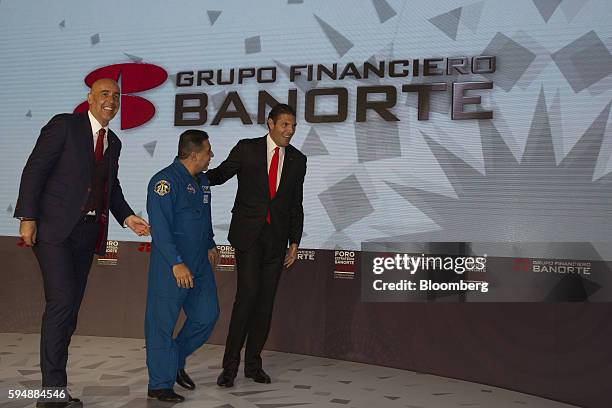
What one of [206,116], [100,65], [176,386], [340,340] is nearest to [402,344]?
[340,340]

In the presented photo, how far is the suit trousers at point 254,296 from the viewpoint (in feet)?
10.8

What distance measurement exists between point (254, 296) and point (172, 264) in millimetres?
661

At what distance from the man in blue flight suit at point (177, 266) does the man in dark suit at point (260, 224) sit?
278 mm

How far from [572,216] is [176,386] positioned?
2.36m

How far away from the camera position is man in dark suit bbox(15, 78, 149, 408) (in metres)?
2.58

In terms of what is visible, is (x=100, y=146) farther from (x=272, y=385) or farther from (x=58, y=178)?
(x=272, y=385)

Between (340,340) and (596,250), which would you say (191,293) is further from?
(596,250)

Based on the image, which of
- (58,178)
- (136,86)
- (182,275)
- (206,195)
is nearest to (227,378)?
(182,275)

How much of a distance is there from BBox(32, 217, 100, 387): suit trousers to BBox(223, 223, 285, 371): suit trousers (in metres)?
0.87

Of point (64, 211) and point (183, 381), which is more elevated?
point (64, 211)

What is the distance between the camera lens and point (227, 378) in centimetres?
324

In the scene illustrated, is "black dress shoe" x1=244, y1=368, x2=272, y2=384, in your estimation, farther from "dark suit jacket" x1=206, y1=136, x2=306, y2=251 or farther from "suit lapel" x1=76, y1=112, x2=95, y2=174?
"suit lapel" x1=76, y1=112, x2=95, y2=174
